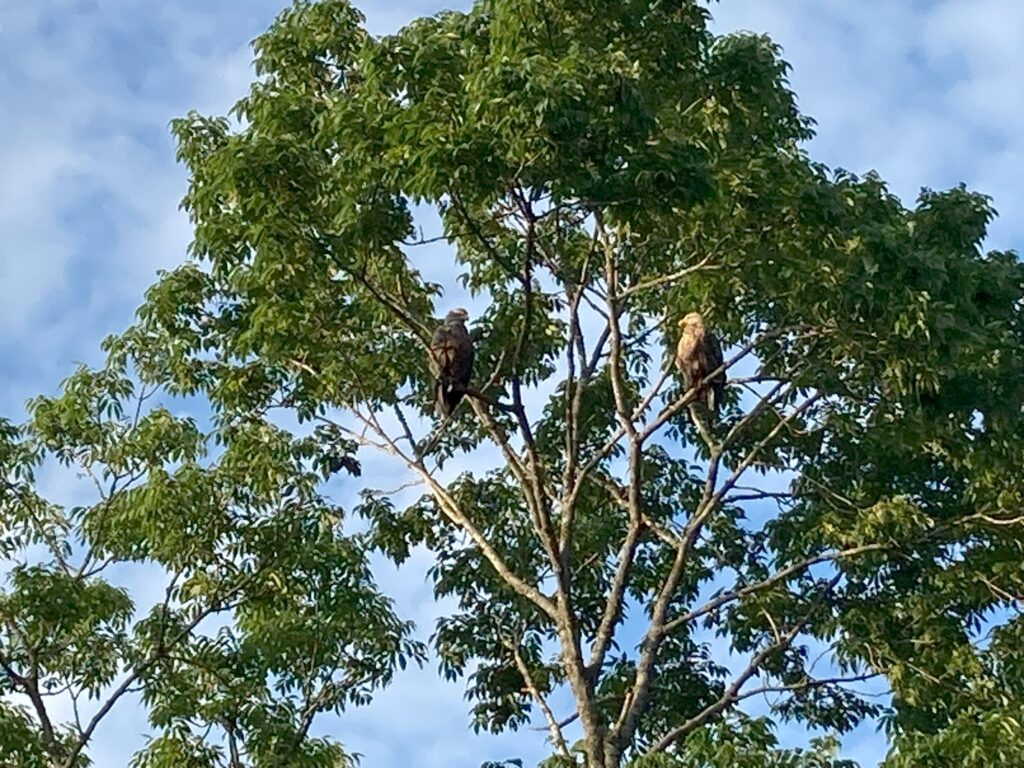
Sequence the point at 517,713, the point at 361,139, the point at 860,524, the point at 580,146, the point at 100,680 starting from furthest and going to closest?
the point at 517,713, the point at 100,680, the point at 860,524, the point at 361,139, the point at 580,146

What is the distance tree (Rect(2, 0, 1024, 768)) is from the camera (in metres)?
9.50

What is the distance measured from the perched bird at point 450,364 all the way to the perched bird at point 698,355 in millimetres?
1441

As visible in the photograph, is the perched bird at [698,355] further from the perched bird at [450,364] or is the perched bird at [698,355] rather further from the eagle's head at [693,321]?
the perched bird at [450,364]

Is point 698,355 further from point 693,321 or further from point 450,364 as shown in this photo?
point 450,364

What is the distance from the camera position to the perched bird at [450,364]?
10.8 meters

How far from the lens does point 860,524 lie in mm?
10727

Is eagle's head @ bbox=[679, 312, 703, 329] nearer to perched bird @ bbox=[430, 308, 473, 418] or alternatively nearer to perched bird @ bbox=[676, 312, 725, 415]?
perched bird @ bbox=[676, 312, 725, 415]

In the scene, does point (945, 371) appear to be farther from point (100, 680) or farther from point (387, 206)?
point (100, 680)

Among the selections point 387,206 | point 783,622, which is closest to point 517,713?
point 783,622

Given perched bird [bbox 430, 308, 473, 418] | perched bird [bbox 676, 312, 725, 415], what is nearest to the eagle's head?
perched bird [bbox 676, 312, 725, 415]

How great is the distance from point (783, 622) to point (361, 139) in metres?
4.88

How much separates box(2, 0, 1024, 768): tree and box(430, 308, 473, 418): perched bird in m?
0.37

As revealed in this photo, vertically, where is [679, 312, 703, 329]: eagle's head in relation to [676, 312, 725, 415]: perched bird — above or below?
above

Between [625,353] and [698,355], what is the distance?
1615 millimetres
